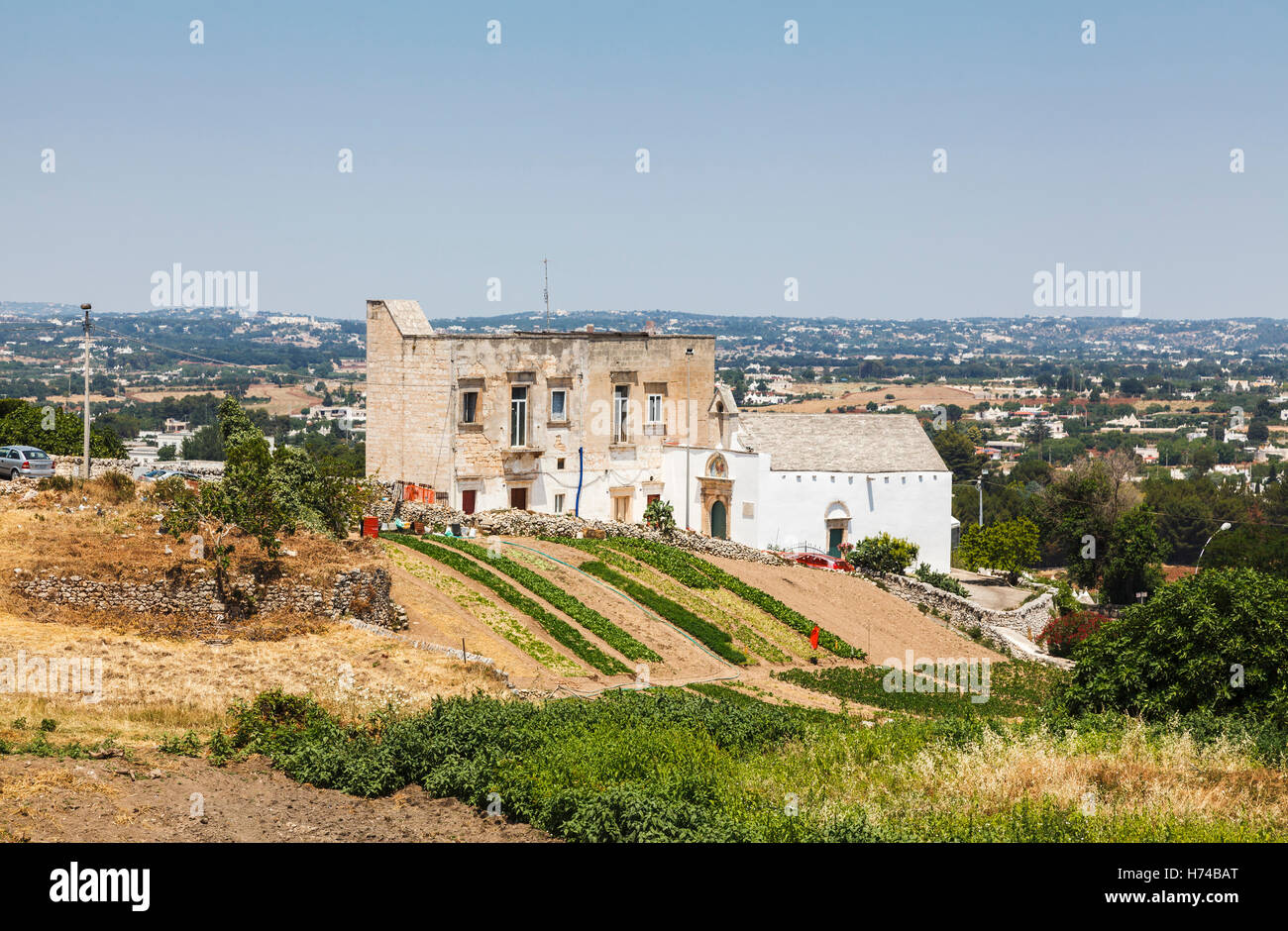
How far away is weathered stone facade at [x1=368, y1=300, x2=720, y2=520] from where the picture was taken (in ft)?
151

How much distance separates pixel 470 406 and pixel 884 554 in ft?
56.1

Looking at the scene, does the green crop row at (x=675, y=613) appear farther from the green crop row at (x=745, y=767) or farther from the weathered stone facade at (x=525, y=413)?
the green crop row at (x=745, y=767)

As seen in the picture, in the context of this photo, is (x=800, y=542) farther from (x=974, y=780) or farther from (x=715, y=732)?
(x=974, y=780)

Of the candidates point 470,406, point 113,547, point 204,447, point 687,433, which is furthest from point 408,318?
point 204,447

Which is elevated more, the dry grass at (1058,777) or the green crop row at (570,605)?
the dry grass at (1058,777)

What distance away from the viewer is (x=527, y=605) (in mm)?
32938

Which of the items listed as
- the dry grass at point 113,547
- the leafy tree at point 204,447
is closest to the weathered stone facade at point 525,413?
the dry grass at point 113,547

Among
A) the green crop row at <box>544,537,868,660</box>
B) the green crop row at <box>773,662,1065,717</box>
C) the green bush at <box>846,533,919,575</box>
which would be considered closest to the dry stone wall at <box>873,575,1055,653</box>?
the green bush at <box>846,533,919,575</box>

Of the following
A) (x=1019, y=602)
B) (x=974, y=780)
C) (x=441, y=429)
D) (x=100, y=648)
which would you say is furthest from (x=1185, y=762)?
(x=1019, y=602)

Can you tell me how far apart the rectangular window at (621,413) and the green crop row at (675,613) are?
1213cm

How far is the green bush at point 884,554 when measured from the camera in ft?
164

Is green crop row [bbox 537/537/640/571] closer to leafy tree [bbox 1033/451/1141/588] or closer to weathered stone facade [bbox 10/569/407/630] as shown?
weathered stone facade [bbox 10/569/407/630]

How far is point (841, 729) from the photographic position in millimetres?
21188

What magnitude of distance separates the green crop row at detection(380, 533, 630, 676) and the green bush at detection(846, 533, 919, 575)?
19008mm
